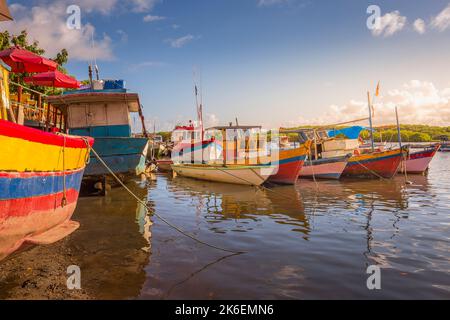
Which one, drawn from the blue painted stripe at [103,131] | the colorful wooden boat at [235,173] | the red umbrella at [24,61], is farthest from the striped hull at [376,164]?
the red umbrella at [24,61]

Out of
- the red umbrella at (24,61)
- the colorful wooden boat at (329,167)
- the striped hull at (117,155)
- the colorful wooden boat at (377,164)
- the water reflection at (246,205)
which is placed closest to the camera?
the water reflection at (246,205)

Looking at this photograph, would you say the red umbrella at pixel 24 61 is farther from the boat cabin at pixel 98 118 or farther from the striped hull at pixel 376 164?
the striped hull at pixel 376 164

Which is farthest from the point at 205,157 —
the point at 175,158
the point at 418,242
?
the point at 418,242

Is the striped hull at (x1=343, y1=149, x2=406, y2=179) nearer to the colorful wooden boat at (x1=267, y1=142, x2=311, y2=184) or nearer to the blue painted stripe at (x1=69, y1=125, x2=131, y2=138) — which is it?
the colorful wooden boat at (x1=267, y1=142, x2=311, y2=184)

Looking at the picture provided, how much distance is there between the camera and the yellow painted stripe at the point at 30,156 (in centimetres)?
414

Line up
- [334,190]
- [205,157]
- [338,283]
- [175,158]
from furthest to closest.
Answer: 1. [175,158]
2. [205,157]
3. [334,190]
4. [338,283]

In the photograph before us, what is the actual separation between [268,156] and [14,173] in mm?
14640

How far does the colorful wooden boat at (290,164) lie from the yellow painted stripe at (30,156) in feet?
41.8

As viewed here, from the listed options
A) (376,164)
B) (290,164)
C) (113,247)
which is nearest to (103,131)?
(113,247)

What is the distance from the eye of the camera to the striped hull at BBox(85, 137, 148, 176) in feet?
43.9

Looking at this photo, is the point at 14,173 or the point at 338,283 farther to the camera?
the point at 338,283

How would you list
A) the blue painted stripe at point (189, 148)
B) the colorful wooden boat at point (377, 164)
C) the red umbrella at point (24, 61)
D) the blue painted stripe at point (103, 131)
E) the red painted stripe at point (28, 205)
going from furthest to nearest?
the blue painted stripe at point (189, 148), the colorful wooden boat at point (377, 164), the blue painted stripe at point (103, 131), the red umbrella at point (24, 61), the red painted stripe at point (28, 205)

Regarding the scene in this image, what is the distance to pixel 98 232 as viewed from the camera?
25.2 feet
